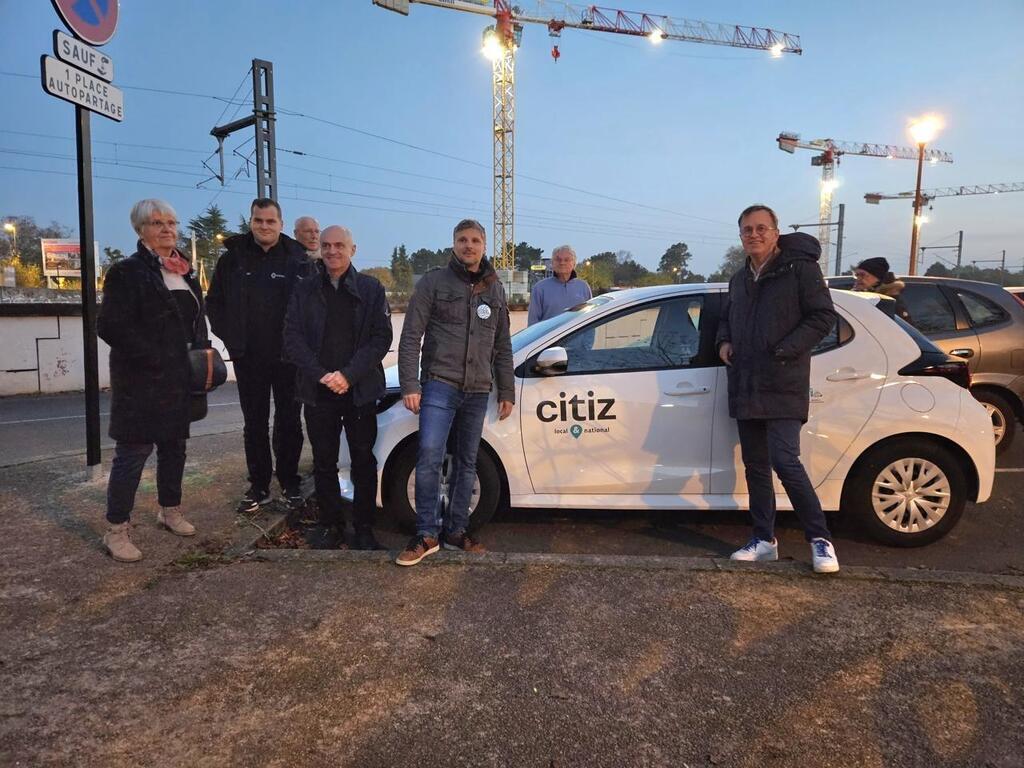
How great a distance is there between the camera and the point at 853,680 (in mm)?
2439

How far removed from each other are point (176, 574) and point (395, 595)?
115 centimetres

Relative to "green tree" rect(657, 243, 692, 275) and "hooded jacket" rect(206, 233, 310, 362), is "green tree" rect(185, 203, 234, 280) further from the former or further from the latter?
"hooded jacket" rect(206, 233, 310, 362)

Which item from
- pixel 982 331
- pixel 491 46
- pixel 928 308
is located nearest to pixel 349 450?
pixel 928 308

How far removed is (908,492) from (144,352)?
422cm

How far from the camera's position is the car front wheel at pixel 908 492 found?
3789 mm

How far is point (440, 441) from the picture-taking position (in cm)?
353

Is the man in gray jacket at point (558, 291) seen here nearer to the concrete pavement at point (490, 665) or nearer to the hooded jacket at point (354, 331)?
the hooded jacket at point (354, 331)

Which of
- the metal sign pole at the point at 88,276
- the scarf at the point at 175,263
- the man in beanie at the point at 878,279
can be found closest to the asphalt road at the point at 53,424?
the metal sign pole at the point at 88,276

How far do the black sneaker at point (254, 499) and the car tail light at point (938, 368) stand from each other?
12.9 ft

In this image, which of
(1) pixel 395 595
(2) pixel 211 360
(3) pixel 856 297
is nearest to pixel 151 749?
(1) pixel 395 595

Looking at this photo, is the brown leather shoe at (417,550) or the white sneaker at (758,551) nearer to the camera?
the brown leather shoe at (417,550)

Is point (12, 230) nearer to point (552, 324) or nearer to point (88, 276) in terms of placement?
point (88, 276)

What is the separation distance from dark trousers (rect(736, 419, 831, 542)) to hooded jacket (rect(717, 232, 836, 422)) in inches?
4.3

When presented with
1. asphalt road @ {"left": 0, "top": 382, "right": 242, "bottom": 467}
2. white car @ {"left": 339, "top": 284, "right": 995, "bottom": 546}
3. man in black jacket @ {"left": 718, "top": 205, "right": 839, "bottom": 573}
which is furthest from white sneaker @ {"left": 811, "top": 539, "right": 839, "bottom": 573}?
asphalt road @ {"left": 0, "top": 382, "right": 242, "bottom": 467}
